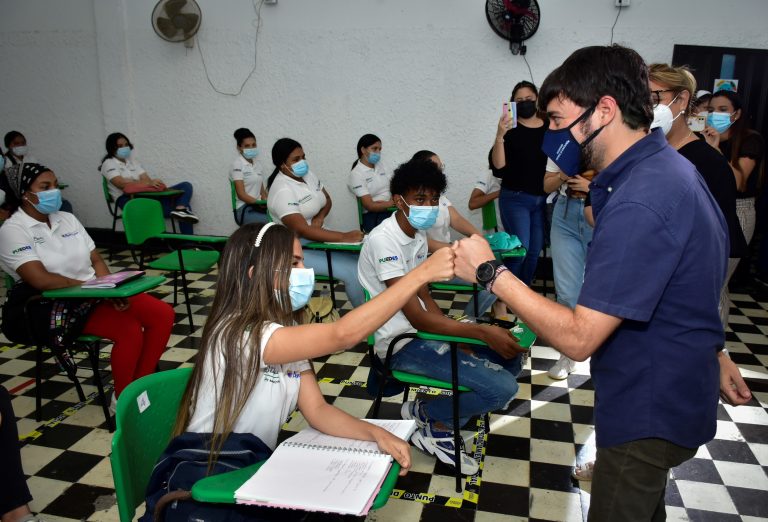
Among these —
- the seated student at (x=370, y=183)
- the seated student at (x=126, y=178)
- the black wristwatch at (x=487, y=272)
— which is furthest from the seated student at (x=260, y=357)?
the seated student at (x=126, y=178)

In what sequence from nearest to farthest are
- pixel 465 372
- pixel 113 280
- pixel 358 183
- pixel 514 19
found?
pixel 465 372 < pixel 113 280 < pixel 514 19 < pixel 358 183

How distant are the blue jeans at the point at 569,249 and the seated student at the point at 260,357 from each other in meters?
1.98

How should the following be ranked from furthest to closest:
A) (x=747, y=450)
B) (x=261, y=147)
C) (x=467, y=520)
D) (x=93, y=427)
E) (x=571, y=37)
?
(x=261, y=147)
(x=571, y=37)
(x=93, y=427)
(x=747, y=450)
(x=467, y=520)

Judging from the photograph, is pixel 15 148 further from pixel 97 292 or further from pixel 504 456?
pixel 504 456

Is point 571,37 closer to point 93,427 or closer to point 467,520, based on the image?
point 467,520

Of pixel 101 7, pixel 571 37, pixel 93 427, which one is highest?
pixel 101 7

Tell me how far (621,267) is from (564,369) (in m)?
2.36

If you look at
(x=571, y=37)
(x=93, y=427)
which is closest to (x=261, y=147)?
(x=571, y=37)

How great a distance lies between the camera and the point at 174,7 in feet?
18.8

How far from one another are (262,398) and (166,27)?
5.30 meters

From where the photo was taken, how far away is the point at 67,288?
282cm

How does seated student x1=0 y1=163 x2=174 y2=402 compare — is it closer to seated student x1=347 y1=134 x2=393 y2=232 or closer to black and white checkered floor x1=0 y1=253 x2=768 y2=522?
black and white checkered floor x1=0 y1=253 x2=768 y2=522

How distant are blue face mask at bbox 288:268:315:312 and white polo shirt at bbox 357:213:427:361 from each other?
2.47ft

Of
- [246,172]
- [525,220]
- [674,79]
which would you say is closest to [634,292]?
[674,79]
